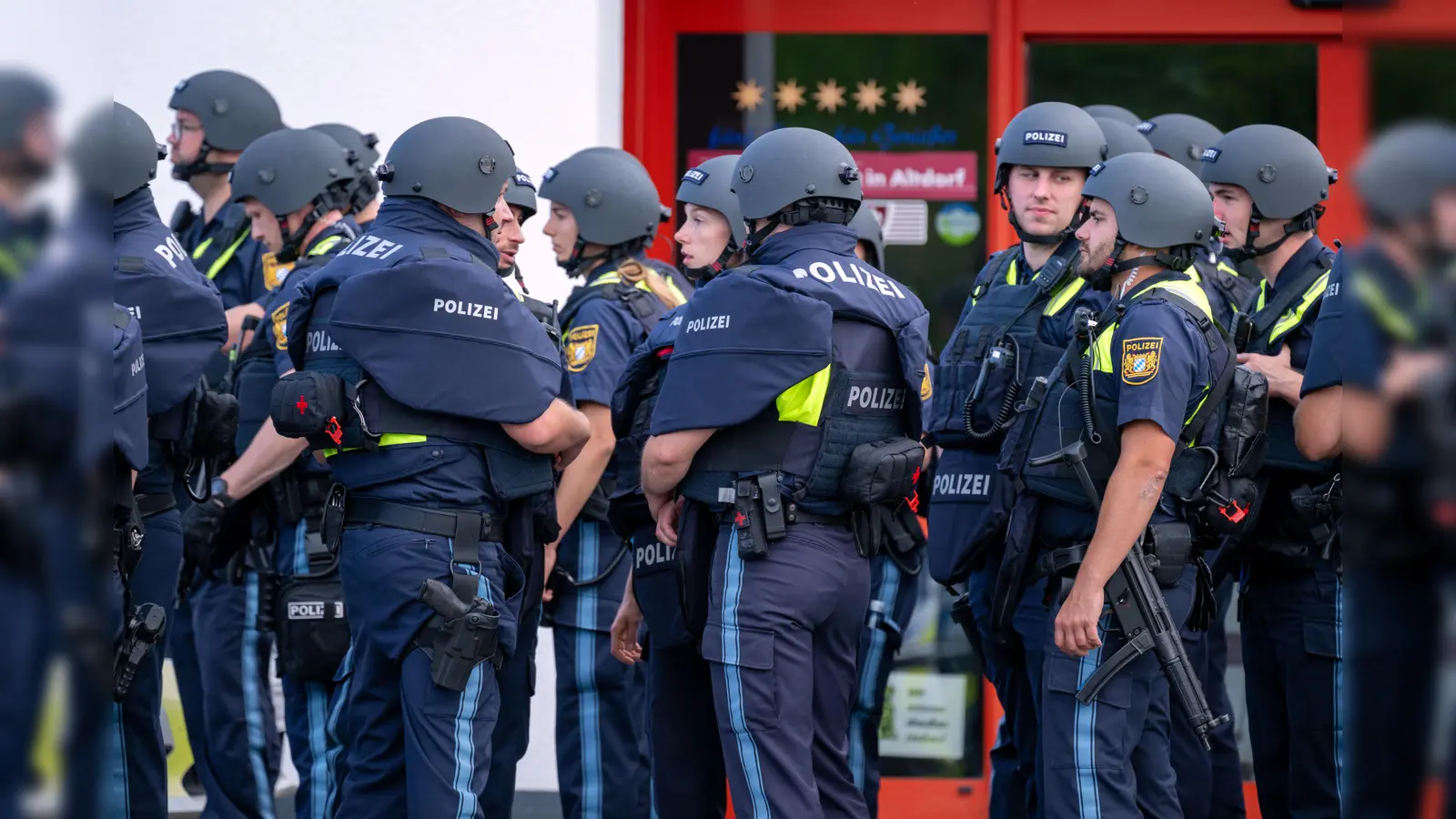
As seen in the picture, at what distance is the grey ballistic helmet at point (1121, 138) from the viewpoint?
5.46 meters

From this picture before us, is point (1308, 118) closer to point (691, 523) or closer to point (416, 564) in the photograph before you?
point (691, 523)

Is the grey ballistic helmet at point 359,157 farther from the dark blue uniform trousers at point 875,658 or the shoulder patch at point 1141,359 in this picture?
the shoulder patch at point 1141,359

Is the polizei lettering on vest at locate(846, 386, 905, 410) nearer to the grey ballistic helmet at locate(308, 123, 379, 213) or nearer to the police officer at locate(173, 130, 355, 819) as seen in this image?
the police officer at locate(173, 130, 355, 819)

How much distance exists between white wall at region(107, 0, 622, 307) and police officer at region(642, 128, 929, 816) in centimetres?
216

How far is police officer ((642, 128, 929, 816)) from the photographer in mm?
3908

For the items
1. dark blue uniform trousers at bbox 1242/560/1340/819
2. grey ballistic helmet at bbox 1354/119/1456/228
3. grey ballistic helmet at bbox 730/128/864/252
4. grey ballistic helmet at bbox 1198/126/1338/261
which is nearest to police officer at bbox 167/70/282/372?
grey ballistic helmet at bbox 730/128/864/252

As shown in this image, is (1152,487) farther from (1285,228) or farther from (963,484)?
(1285,228)

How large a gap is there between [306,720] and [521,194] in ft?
6.01

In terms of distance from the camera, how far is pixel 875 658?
5355 mm

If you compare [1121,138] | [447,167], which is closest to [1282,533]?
[1121,138]

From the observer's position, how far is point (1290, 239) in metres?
5.06

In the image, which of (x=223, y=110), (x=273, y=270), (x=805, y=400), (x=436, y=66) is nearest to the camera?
(x=805, y=400)

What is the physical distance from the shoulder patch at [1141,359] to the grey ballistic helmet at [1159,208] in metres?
0.37

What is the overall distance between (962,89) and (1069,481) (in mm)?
2789
